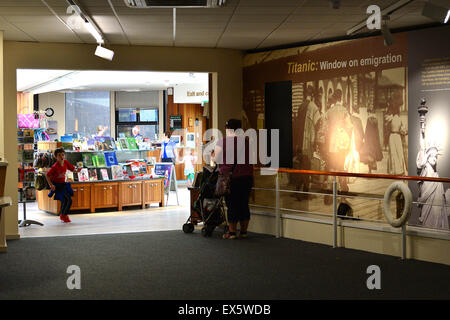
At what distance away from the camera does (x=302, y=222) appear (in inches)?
307

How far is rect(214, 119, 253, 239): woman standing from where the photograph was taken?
7715mm

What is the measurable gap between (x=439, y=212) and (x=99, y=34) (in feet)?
16.8

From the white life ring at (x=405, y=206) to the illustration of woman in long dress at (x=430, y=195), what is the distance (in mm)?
191

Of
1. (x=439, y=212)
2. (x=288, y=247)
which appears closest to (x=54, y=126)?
(x=288, y=247)

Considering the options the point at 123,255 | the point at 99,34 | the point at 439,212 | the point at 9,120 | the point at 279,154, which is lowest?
the point at 123,255

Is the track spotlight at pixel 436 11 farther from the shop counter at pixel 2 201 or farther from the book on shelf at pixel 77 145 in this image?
the book on shelf at pixel 77 145

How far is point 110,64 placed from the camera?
886cm

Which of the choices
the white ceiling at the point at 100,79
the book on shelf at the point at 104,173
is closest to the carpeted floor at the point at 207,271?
the book on shelf at the point at 104,173

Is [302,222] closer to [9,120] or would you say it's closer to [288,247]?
[288,247]

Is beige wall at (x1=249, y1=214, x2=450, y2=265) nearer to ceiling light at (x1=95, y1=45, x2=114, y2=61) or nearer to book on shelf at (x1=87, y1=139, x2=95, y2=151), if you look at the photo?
ceiling light at (x1=95, y1=45, x2=114, y2=61)

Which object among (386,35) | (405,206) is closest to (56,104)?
(386,35)

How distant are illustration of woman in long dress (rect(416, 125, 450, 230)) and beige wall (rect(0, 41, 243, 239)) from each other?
3.26 metres
